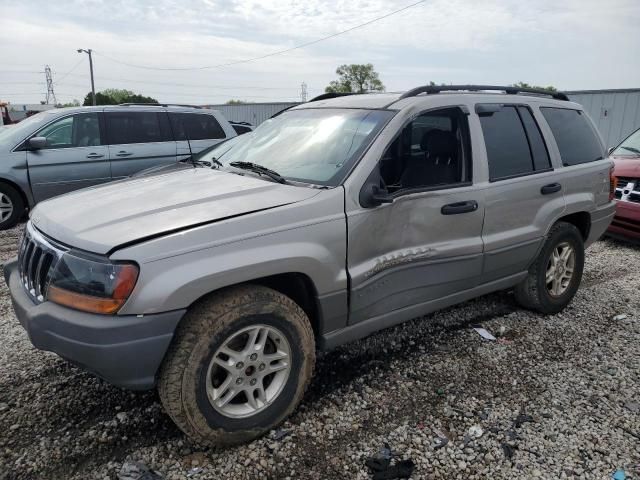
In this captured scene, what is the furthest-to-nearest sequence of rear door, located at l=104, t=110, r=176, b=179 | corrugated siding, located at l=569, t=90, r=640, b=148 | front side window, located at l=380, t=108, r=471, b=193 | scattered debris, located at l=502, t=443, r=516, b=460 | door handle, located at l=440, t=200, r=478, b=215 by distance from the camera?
corrugated siding, located at l=569, t=90, r=640, b=148
rear door, located at l=104, t=110, r=176, b=179
door handle, located at l=440, t=200, r=478, b=215
front side window, located at l=380, t=108, r=471, b=193
scattered debris, located at l=502, t=443, r=516, b=460

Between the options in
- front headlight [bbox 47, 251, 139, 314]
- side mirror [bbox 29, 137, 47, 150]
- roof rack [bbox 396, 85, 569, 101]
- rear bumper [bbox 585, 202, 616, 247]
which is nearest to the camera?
front headlight [bbox 47, 251, 139, 314]

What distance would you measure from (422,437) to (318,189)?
1.47 metres

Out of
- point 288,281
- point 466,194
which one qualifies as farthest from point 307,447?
point 466,194

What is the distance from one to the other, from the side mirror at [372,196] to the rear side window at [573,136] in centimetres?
210

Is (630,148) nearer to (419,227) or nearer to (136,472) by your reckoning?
(419,227)

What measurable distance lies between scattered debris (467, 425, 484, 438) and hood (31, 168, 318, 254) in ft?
5.15

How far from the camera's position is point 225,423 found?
2457 mm

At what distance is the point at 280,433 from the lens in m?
2.65

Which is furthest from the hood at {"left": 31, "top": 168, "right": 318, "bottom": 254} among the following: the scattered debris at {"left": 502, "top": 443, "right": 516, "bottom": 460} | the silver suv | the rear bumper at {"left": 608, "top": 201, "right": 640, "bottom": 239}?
the rear bumper at {"left": 608, "top": 201, "right": 640, "bottom": 239}

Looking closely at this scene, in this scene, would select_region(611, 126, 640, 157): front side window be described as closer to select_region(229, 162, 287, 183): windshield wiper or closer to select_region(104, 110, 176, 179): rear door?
select_region(229, 162, 287, 183): windshield wiper

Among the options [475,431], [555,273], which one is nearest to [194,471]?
[475,431]

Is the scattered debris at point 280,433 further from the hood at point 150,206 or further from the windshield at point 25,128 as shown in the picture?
the windshield at point 25,128

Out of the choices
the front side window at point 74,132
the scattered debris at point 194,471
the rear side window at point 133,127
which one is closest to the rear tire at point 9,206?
the front side window at point 74,132

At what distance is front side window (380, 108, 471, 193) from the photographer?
3057 millimetres
